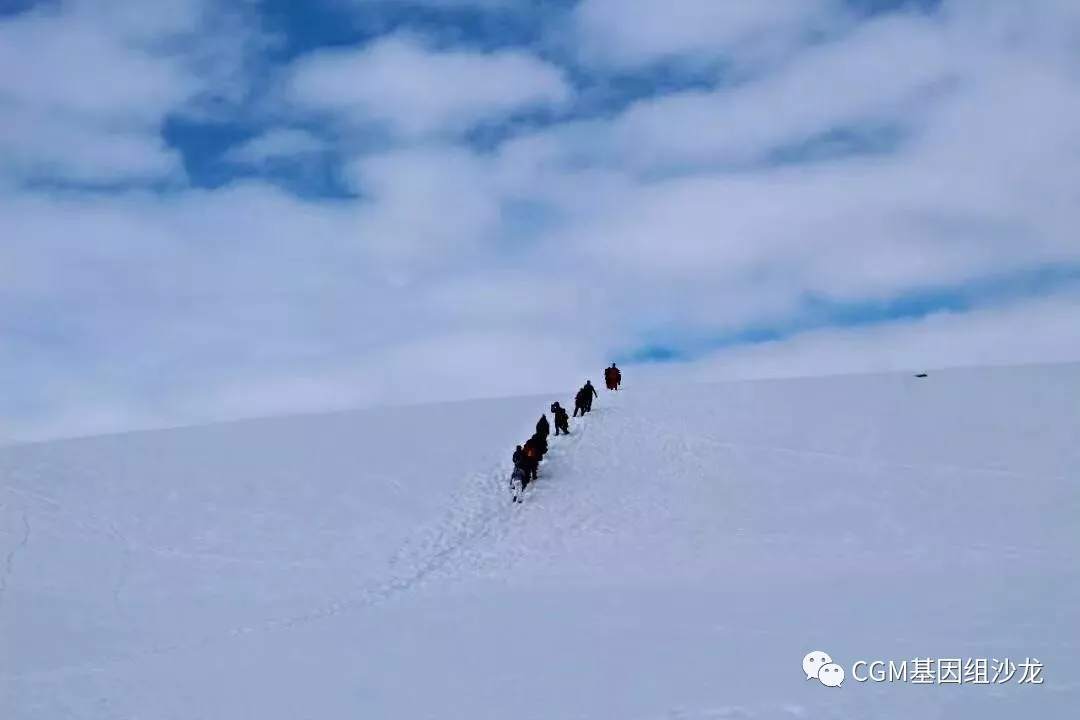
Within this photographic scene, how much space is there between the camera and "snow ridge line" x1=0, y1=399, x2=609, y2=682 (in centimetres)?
1296

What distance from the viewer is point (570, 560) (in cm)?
1773

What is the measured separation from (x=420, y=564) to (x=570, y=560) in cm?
292

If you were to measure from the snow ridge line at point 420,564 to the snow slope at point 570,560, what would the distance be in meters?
0.08

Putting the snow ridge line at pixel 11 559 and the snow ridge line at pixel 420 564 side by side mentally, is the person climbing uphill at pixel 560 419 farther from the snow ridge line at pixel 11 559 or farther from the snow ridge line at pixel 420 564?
the snow ridge line at pixel 11 559

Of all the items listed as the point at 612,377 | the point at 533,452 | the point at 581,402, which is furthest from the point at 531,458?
the point at 612,377

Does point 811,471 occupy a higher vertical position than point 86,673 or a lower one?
higher

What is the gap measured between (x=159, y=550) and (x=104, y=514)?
3321mm

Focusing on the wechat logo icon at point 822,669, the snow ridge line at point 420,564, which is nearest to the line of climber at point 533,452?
the snow ridge line at point 420,564

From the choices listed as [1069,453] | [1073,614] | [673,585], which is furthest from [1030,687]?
[1069,453]

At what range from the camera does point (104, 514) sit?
2175cm

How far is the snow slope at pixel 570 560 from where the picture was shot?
35.2ft

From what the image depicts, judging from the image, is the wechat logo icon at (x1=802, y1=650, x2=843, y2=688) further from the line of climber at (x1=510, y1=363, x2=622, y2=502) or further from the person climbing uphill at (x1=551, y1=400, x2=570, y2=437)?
the person climbing uphill at (x1=551, y1=400, x2=570, y2=437)

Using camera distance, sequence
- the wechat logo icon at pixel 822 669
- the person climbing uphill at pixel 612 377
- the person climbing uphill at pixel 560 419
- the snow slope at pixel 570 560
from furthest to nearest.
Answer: the person climbing uphill at pixel 612 377 < the person climbing uphill at pixel 560 419 < the snow slope at pixel 570 560 < the wechat logo icon at pixel 822 669

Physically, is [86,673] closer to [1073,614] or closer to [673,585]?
[673,585]
